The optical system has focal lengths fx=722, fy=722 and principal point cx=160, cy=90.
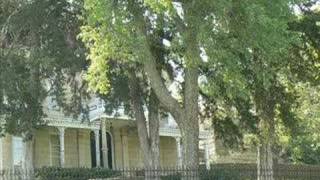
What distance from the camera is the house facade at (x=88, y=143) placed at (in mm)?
35844

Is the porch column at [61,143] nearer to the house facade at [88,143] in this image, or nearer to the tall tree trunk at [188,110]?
the house facade at [88,143]

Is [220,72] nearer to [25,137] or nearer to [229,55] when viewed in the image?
[229,55]

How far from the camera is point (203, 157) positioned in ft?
167

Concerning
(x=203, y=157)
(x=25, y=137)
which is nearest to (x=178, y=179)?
(x=25, y=137)

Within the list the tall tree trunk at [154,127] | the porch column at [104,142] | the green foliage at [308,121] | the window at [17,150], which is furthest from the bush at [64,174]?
the green foliage at [308,121]

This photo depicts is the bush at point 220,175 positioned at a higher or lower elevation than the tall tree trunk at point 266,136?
lower

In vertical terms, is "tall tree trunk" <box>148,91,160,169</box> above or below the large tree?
below

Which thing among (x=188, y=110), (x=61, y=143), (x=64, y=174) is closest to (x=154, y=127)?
(x=188, y=110)

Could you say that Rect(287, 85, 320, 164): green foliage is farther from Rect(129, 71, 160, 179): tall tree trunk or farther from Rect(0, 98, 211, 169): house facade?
Rect(129, 71, 160, 179): tall tree trunk

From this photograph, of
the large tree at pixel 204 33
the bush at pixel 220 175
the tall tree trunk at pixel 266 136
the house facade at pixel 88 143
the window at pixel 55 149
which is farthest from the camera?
the window at pixel 55 149

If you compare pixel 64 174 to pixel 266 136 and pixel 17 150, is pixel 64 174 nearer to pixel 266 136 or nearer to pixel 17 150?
pixel 266 136

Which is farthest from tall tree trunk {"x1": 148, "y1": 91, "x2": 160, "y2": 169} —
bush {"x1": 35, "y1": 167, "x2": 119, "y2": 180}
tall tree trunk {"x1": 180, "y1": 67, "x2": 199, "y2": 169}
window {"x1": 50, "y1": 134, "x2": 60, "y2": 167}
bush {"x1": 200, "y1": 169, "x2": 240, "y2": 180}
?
window {"x1": 50, "y1": 134, "x2": 60, "y2": 167}

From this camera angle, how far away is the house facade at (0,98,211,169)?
35844 millimetres

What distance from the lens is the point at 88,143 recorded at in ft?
135
